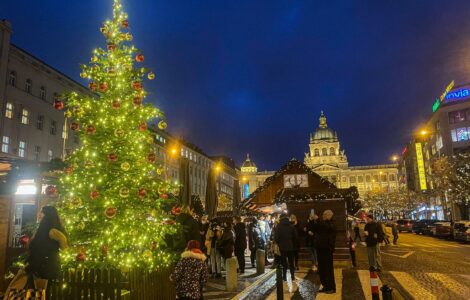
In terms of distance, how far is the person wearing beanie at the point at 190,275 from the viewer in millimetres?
6551

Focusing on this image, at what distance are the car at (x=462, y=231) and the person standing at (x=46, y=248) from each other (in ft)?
96.4

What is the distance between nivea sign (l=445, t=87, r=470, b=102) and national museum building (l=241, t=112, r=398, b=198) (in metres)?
86.8

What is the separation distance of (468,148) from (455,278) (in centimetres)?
5234

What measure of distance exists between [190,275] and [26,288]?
2.67m

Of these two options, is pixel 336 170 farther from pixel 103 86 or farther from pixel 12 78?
pixel 103 86

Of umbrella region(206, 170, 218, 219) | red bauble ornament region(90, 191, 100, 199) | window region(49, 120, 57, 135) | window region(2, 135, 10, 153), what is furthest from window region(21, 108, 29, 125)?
red bauble ornament region(90, 191, 100, 199)

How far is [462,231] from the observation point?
97.3ft

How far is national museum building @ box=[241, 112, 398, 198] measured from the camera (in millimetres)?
152000

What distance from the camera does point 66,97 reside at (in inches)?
416

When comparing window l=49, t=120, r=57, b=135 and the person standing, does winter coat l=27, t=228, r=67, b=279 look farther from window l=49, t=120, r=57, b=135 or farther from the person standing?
window l=49, t=120, r=57, b=135

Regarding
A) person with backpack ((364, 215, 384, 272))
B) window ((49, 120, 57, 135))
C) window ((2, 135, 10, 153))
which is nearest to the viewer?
person with backpack ((364, 215, 384, 272))

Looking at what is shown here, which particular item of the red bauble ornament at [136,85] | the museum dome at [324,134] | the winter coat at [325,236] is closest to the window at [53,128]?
the red bauble ornament at [136,85]

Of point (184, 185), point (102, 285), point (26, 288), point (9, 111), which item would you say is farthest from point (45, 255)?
point (9, 111)

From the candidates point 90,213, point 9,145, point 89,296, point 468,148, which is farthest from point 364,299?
point 468,148
